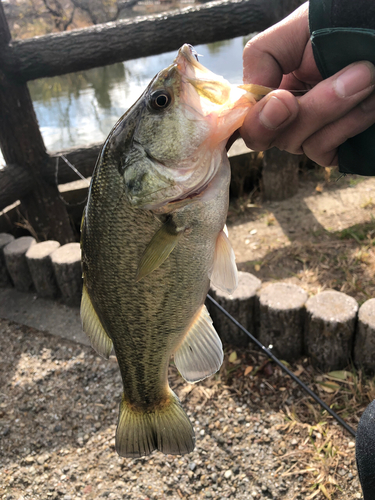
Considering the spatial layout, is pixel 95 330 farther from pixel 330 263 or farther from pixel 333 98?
pixel 330 263

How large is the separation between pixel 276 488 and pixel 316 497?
197mm

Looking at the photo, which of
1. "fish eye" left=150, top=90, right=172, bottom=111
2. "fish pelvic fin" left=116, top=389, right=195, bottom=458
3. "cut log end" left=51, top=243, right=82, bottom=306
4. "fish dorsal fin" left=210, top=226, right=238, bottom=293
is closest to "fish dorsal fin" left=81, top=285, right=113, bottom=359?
"fish pelvic fin" left=116, top=389, right=195, bottom=458

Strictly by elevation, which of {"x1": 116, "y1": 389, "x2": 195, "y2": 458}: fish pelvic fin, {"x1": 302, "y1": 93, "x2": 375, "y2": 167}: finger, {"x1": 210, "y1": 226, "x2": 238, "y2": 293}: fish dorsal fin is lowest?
{"x1": 116, "y1": 389, "x2": 195, "y2": 458}: fish pelvic fin

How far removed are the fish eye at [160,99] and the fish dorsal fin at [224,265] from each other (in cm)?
44

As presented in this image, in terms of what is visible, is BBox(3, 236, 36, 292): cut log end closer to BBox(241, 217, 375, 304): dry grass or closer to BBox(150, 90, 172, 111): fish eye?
BBox(241, 217, 375, 304): dry grass

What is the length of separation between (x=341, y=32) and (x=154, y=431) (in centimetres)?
143

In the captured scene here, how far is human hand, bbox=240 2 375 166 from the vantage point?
1.21m

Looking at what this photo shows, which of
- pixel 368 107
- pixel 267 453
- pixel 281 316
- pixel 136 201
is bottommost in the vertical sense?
pixel 267 453

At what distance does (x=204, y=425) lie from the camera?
2.47m

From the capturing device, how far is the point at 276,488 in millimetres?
2102

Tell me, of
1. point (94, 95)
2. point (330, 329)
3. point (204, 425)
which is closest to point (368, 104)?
point (330, 329)

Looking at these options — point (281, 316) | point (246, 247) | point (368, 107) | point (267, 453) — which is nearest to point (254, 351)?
point (281, 316)

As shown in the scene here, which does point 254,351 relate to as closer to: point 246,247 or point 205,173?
point 246,247

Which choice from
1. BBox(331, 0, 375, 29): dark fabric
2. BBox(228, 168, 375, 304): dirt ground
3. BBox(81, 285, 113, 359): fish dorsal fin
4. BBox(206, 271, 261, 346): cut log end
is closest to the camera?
BBox(331, 0, 375, 29): dark fabric
